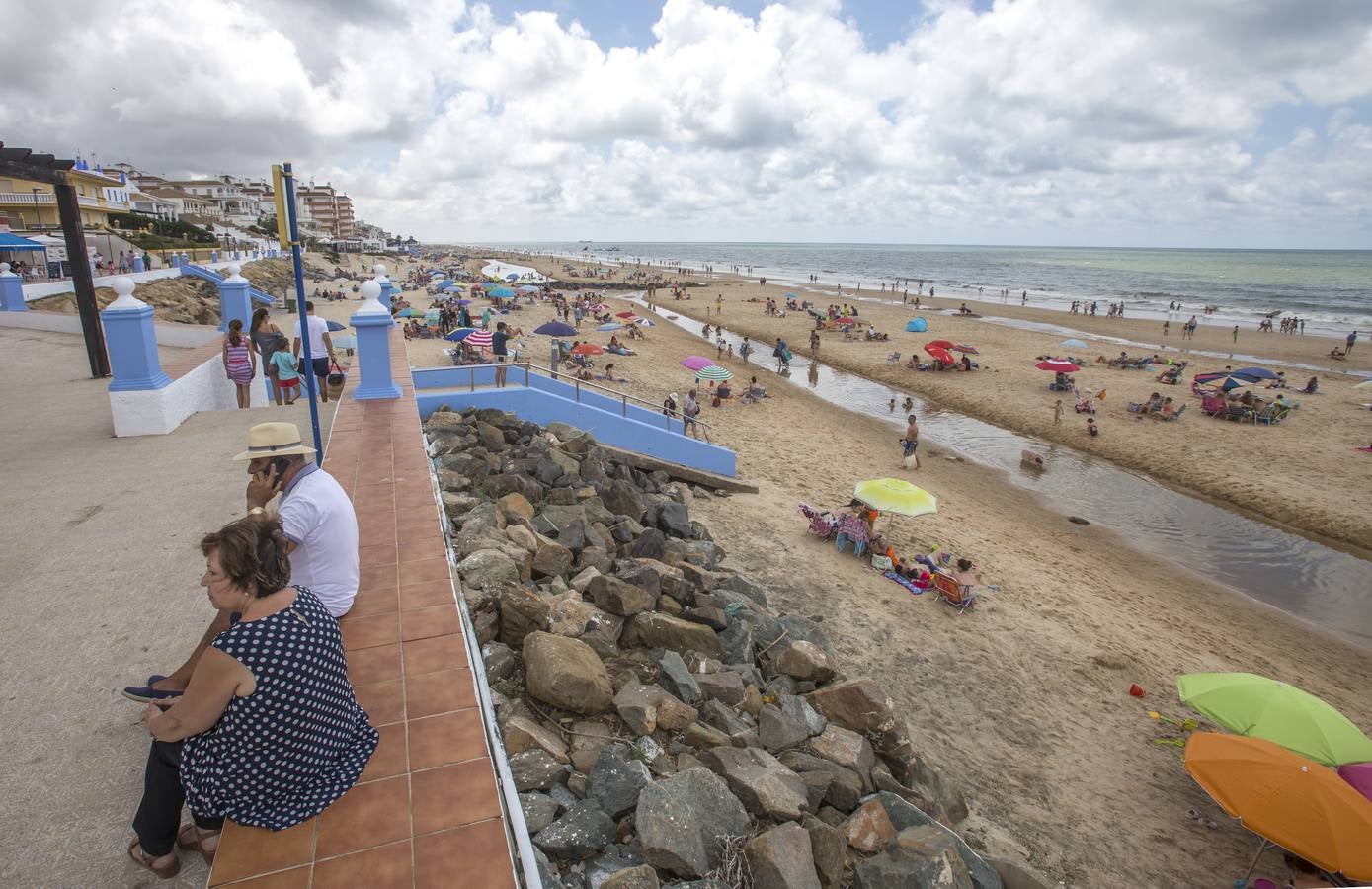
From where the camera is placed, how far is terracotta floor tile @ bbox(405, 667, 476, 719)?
10.2ft

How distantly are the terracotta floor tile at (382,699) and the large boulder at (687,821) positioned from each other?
133cm

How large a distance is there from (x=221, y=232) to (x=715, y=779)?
59430mm

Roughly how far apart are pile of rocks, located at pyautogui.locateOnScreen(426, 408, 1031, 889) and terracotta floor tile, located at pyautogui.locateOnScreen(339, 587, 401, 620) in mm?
690

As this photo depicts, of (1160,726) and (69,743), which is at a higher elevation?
(69,743)

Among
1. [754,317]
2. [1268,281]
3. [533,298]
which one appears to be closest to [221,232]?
[533,298]

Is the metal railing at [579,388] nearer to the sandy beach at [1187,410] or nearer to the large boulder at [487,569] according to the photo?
the large boulder at [487,569]

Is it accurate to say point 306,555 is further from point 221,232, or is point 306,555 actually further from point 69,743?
point 221,232

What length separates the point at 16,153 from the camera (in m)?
7.70

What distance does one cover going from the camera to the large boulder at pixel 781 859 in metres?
3.30

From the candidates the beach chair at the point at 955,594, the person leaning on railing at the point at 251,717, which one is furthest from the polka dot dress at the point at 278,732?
the beach chair at the point at 955,594

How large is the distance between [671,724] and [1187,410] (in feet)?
71.4

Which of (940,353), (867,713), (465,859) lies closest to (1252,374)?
(940,353)

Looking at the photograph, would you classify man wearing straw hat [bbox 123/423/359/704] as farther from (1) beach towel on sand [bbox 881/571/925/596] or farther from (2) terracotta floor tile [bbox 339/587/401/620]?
(1) beach towel on sand [bbox 881/571/925/596]

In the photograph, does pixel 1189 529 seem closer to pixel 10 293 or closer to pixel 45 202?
pixel 10 293
